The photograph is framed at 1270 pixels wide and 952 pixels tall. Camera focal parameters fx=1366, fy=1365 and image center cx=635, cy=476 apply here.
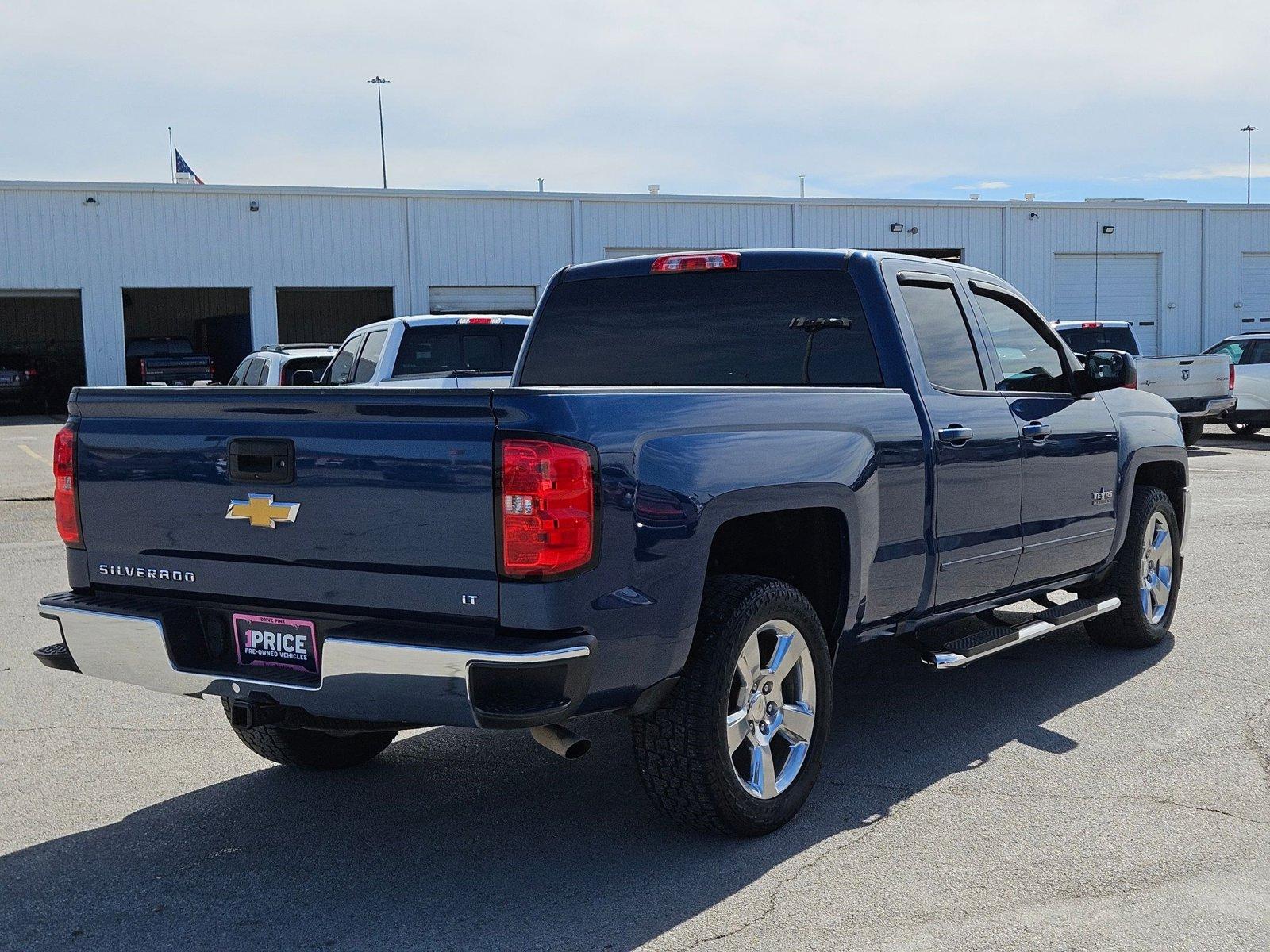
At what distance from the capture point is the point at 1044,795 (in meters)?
4.71

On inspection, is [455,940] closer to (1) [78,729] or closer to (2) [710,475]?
(2) [710,475]

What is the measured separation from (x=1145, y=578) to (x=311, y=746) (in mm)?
4286

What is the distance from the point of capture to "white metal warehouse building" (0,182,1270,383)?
101 feet

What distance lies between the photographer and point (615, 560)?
3.74 metres

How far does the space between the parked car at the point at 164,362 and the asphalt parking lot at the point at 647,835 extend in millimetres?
24719

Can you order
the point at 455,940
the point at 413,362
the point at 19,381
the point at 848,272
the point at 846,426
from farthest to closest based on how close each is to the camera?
1. the point at 19,381
2. the point at 413,362
3. the point at 848,272
4. the point at 846,426
5. the point at 455,940

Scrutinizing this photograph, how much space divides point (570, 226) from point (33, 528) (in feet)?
72.7

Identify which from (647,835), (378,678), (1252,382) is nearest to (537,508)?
(378,678)

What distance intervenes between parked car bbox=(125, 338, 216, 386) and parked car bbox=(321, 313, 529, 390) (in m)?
18.0

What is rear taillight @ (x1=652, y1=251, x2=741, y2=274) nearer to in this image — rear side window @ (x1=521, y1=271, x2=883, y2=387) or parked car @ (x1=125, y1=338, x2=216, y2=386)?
rear side window @ (x1=521, y1=271, x2=883, y2=387)

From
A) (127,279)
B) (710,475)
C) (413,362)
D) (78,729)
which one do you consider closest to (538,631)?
(710,475)

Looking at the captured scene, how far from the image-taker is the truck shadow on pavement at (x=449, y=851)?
3.69 metres

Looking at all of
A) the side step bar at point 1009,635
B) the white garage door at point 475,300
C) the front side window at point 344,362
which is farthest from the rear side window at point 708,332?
the white garage door at point 475,300

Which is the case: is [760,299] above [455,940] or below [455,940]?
above
